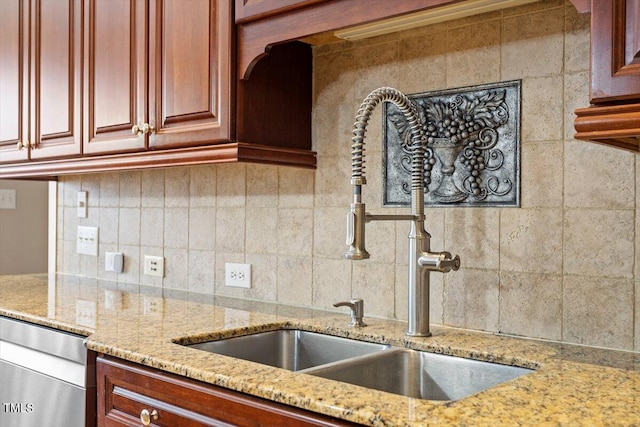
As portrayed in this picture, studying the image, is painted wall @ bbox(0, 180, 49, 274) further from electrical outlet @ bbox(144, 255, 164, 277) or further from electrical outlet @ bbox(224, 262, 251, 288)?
electrical outlet @ bbox(224, 262, 251, 288)

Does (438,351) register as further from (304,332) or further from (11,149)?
(11,149)

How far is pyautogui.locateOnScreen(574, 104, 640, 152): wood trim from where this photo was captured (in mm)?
984

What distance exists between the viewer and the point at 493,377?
1323 millimetres

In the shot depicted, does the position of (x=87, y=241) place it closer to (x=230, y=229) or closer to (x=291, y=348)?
(x=230, y=229)

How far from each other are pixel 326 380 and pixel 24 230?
128 inches

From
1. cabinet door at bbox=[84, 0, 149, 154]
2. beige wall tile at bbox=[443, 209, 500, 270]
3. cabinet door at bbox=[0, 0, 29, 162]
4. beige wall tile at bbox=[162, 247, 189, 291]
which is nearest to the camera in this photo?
beige wall tile at bbox=[443, 209, 500, 270]

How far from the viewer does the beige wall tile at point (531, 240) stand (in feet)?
4.73

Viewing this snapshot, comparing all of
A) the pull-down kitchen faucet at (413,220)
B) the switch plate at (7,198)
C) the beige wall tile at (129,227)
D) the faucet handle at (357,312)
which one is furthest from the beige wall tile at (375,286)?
the switch plate at (7,198)

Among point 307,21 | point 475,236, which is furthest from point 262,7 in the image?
point 475,236

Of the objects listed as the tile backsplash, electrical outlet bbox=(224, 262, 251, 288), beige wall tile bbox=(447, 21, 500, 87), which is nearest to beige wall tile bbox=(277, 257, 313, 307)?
the tile backsplash

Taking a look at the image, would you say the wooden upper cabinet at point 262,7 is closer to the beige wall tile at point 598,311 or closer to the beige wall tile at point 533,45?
the beige wall tile at point 533,45

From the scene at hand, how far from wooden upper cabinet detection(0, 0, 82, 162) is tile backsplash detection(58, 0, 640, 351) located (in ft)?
1.66

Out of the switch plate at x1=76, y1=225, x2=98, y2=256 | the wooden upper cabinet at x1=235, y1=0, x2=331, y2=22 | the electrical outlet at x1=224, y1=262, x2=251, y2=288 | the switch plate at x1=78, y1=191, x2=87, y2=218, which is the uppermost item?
the wooden upper cabinet at x1=235, y1=0, x2=331, y2=22

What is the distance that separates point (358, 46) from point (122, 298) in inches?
44.2
